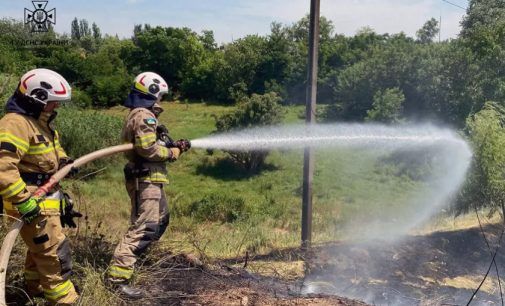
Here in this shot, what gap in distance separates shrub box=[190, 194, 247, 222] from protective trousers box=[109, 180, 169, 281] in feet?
34.9

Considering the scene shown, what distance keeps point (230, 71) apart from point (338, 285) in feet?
107

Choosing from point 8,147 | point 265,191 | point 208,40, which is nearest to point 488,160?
point 8,147

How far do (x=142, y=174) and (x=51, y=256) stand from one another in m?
1.06

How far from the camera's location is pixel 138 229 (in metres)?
4.04

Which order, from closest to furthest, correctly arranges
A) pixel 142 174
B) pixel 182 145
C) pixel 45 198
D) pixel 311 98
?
pixel 45 198
pixel 142 174
pixel 182 145
pixel 311 98

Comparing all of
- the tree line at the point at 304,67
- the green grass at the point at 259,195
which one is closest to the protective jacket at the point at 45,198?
the green grass at the point at 259,195

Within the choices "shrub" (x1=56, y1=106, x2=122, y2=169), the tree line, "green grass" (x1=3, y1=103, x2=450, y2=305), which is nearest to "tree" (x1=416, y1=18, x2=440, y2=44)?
the tree line

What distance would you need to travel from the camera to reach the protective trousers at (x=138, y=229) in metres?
3.91

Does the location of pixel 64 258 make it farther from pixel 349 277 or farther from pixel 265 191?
pixel 265 191

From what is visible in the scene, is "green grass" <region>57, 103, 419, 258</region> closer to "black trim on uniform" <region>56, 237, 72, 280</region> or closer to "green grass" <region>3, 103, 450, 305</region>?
"green grass" <region>3, 103, 450, 305</region>

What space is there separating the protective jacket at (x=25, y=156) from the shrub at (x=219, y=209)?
11492 millimetres

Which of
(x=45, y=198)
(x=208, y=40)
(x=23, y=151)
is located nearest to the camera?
(x=23, y=151)

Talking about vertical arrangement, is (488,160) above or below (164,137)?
below

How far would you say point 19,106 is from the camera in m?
3.25
